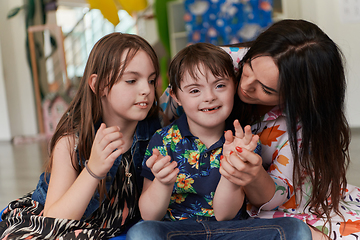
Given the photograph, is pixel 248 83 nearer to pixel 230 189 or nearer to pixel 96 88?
pixel 230 189

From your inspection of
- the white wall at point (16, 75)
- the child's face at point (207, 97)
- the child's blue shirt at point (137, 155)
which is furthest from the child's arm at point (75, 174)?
the white wall at point (16, 75)

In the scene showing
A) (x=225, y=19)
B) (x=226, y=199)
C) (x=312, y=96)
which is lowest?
(x=226, y=199)

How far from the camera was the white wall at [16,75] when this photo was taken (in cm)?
480

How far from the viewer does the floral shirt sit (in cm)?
99

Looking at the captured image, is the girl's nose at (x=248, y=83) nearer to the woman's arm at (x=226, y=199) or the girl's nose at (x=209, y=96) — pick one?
the girl's nose at (x=209, y=96)

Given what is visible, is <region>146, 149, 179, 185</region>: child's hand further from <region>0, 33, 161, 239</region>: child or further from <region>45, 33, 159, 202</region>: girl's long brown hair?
<region>45, 33, 159, 202</region>: girl's long brown hair

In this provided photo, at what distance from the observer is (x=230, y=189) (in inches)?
34.7

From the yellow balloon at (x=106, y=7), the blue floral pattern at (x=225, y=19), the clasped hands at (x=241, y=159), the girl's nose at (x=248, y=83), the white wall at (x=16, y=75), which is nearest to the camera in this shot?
the clasped hands at (x=241, y=159)

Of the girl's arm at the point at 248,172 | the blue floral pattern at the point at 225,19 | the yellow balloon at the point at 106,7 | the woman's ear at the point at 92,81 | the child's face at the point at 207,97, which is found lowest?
the girl's arm at the point at 248,172

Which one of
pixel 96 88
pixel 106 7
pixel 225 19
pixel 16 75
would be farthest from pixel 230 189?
pixel 16 75

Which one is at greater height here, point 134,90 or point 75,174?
point 134,90

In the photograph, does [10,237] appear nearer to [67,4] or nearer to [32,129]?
[32,129]

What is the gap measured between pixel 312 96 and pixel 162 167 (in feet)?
1.39

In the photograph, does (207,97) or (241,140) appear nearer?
(241,140)
